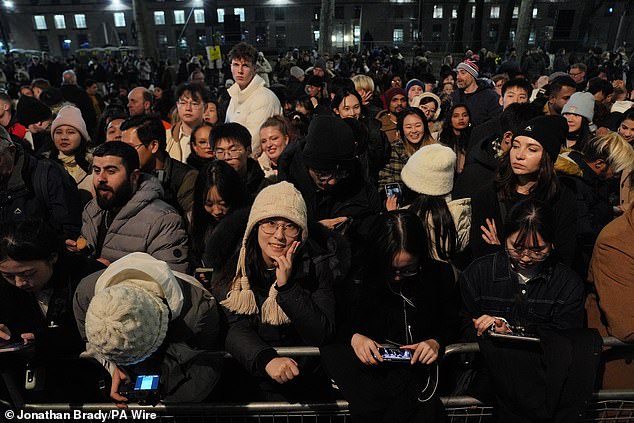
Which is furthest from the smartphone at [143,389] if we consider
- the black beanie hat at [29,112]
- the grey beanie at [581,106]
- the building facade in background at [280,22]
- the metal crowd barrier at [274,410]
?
the building facade in background at [280,22]

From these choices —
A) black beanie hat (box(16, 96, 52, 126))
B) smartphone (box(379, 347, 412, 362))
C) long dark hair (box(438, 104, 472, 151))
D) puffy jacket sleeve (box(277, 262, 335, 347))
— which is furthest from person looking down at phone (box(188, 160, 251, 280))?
black beanie hat (box(16, 96, 52, 126))

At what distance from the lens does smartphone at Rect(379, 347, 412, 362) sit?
7.80ft

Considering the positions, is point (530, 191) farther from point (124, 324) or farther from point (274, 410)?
point (124, 324)

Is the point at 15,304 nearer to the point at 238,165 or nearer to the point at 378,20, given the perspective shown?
the point at 238,165

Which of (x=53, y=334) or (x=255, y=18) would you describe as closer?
(x=53, y=334)

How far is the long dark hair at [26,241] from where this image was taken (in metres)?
2.55

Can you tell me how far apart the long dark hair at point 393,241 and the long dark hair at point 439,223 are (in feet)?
2.45

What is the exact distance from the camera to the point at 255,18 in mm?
63719

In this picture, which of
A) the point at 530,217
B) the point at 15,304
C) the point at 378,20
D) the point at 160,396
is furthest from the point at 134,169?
the point at 378,20

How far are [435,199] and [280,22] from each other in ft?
217

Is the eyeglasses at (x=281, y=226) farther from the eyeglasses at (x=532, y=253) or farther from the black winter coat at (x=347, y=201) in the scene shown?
the eyeglasses at (x=532, y=253)

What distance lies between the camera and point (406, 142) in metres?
5.31

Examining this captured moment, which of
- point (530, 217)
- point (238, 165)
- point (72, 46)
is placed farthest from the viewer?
point (72, 46)

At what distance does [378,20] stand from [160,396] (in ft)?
217
